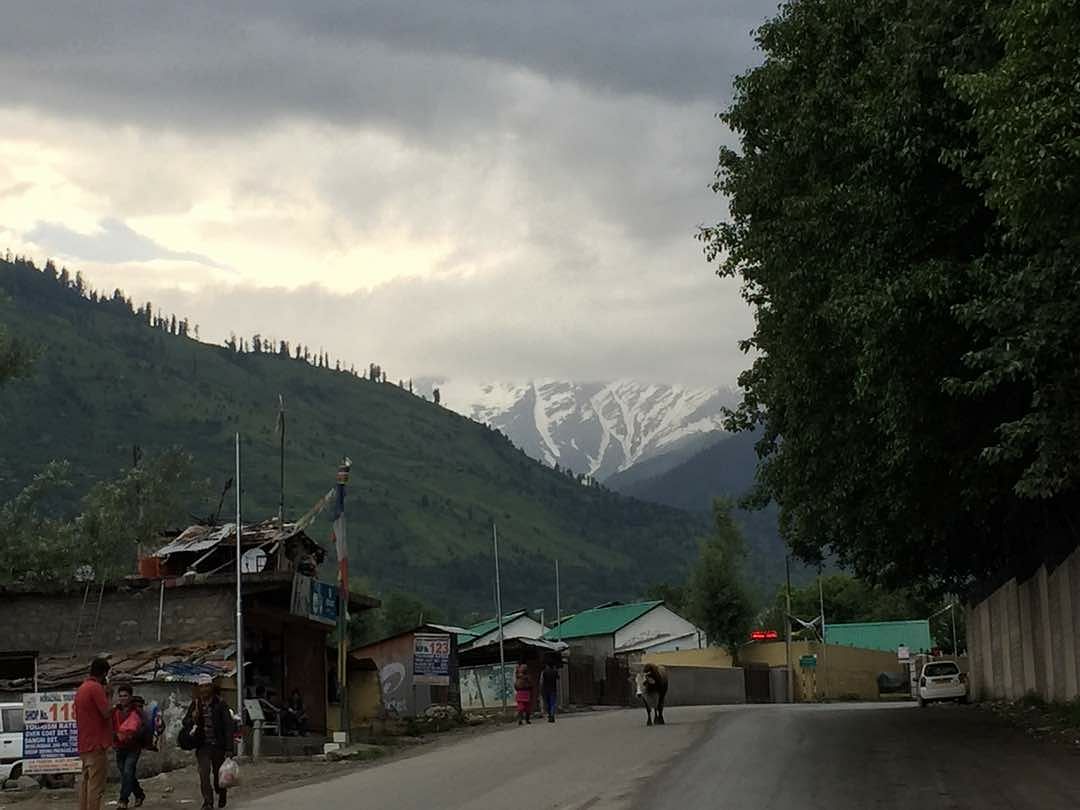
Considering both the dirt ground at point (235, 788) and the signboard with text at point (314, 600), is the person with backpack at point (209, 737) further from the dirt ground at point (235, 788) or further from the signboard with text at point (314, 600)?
the signboard with text at point (314, 600)

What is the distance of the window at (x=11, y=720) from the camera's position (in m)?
26.7

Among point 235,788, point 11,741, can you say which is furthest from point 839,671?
point 235,788

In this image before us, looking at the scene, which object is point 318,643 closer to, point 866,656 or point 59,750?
point 59,750

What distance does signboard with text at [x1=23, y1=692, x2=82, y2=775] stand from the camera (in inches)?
829

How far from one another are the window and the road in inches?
289

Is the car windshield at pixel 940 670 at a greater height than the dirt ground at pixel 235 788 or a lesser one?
greater

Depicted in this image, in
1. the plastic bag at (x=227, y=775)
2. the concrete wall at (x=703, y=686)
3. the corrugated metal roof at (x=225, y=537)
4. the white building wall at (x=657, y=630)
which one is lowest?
the concrete wall at (x=703, y=686)

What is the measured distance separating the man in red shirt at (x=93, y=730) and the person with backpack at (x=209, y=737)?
226cm

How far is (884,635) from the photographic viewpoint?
100m

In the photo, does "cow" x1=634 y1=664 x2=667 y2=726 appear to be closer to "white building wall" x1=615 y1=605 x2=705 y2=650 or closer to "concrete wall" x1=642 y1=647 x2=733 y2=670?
"concrete wall" x1=642 y1=647 x2=733 y2=670

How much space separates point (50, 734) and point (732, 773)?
1026 centimetres

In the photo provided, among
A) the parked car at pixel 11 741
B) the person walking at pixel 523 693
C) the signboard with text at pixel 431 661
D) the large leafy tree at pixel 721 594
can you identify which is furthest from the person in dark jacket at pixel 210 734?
the large leafy tree at pixel 721 594

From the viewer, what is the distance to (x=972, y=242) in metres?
20.8

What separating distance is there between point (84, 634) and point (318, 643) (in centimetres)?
724
